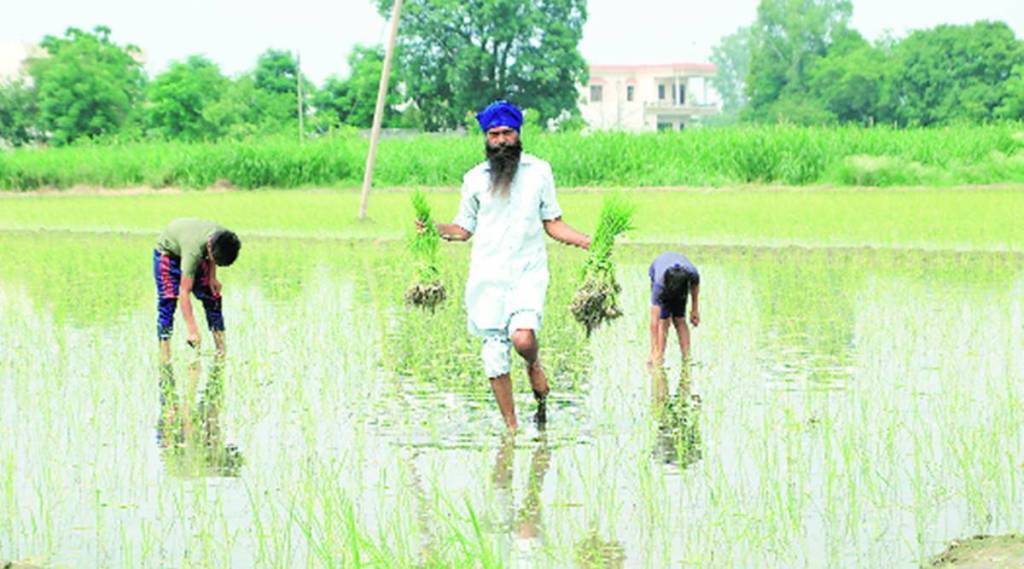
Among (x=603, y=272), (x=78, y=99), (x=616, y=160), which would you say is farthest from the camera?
(x=78, y=99)

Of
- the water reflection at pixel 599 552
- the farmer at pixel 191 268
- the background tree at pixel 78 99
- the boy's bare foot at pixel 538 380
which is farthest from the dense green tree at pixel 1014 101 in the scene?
the water reflection at pixel 599 552

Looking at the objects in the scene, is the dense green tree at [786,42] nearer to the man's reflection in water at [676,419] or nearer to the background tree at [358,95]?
the background tree at [358,95]

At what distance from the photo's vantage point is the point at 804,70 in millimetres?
87188

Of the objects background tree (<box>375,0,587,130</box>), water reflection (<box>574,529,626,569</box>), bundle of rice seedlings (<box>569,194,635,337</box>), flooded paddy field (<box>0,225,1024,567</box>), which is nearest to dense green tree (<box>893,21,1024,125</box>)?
background tree (<box>375,0,587,130</box>)

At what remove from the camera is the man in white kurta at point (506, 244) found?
7797mm

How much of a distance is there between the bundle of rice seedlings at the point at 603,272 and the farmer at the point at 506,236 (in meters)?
1.11

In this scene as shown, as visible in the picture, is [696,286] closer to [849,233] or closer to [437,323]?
[437,323]

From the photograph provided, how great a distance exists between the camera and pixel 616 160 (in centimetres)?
3656

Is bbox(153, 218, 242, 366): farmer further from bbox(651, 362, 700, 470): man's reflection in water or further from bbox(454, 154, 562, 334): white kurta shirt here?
bbox(651, 362, 700, 470): man's reflection in water

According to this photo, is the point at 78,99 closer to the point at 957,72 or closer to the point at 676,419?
the point at 957,72

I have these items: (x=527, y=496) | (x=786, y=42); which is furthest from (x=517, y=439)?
(x=786, y=42)

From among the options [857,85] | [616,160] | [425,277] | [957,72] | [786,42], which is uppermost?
[786,42]

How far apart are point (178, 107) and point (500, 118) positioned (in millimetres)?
55389

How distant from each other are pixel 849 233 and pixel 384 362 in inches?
447
